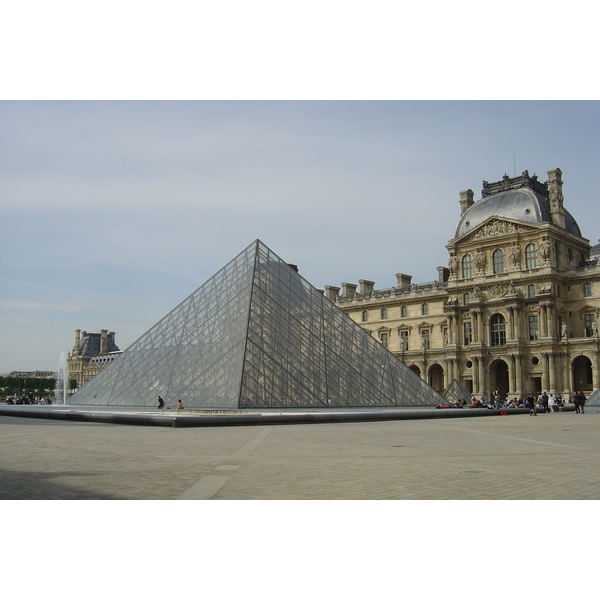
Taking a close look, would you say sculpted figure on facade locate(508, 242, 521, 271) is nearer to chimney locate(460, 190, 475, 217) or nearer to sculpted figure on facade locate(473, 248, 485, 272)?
sculpted figure on facade locate(473, 248, 485, 272)

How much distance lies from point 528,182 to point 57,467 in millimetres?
52249

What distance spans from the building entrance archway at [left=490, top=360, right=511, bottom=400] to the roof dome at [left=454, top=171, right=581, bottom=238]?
455 inches

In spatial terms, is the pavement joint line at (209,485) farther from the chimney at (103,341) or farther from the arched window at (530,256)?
the chimney at (103,341)

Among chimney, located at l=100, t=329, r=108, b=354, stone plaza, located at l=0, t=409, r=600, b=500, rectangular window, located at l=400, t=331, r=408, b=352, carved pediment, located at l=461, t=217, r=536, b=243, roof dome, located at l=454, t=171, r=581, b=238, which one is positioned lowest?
stone plaza, located at l=0, t=409, r=600, b=500

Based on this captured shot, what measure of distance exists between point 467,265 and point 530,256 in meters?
5.83

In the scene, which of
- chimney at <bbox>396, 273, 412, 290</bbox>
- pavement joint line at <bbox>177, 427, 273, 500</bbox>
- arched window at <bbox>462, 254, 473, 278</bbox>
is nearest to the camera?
pavement joint line at <bbox>177, 427, 273, 500</bbox>

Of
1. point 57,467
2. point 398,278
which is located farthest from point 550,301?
point 57,467

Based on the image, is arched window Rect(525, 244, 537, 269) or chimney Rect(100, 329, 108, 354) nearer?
arched window Rect(525, 244, 537, 269)

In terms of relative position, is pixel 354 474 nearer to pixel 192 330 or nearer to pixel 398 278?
pixel 192 330

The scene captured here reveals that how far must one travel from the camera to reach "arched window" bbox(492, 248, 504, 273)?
54119 mm

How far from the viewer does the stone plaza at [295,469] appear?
6824 millimetres

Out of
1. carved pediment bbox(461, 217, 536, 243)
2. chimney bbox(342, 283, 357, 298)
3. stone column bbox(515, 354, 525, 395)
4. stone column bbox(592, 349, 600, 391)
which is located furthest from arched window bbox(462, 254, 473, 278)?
chimney bbox(342, 283, 357, 298)

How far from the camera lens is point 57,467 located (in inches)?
344

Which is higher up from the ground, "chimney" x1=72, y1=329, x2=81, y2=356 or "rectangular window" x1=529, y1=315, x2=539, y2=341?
"chimney" x1=72, y1=329, x2=81, y2=356
